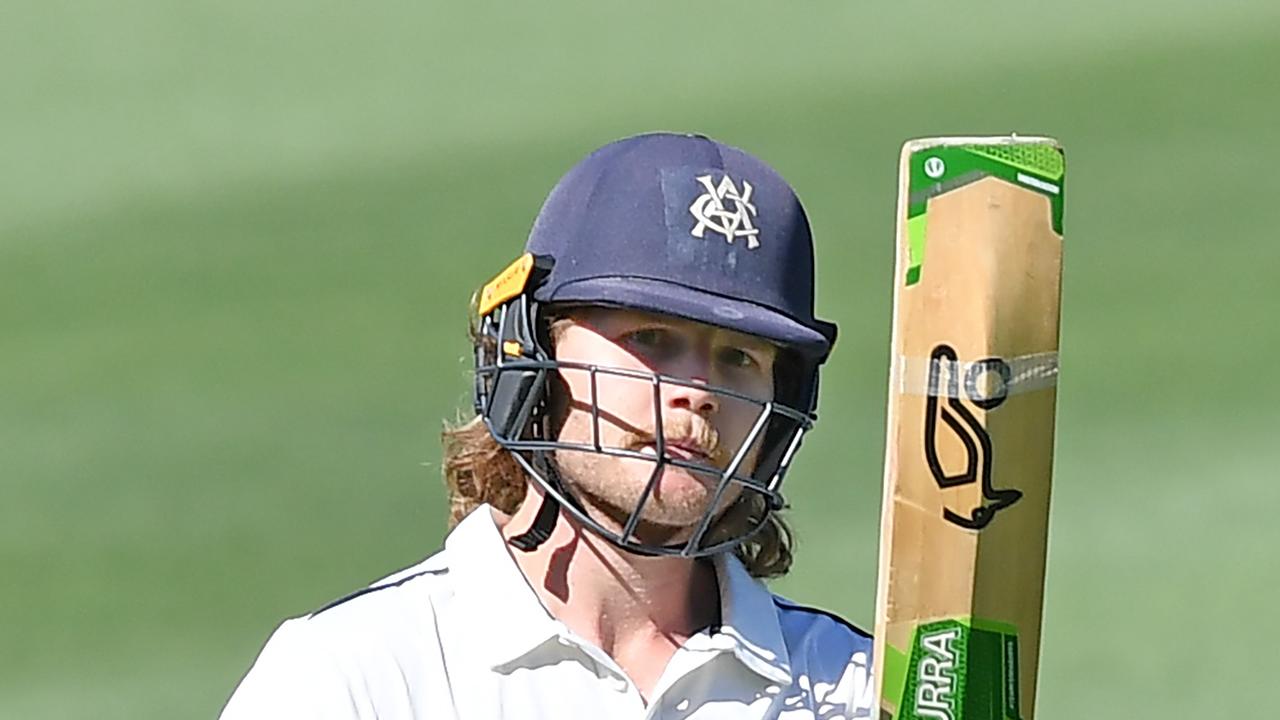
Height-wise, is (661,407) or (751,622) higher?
(661,407)

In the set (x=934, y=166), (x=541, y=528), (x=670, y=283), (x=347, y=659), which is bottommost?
(x=347, y=659)

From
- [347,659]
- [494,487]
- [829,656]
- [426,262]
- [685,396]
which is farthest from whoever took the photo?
[426,262]

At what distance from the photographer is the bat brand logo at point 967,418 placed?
208 cm

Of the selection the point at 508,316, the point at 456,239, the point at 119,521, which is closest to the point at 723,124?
the point at 456,239

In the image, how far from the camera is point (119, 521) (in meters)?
4.09

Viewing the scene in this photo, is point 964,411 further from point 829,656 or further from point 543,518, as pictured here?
point 543,518

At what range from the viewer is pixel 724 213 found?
2146 mm

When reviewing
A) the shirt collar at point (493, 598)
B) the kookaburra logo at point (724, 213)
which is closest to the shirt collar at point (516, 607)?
the shirt collar at point (493, 598)

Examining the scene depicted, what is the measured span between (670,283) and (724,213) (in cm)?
9

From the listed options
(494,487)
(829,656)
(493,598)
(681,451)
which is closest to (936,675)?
(829,656)

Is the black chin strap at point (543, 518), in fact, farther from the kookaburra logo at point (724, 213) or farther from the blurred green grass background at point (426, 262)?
the blurred green grass background at point (426, 262)

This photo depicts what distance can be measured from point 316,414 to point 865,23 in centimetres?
143

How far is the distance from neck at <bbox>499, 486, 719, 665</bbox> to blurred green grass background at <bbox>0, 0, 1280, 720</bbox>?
63.6 inches

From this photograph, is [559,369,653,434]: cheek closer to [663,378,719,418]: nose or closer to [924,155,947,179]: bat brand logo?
[663,378,719,418]: nose
